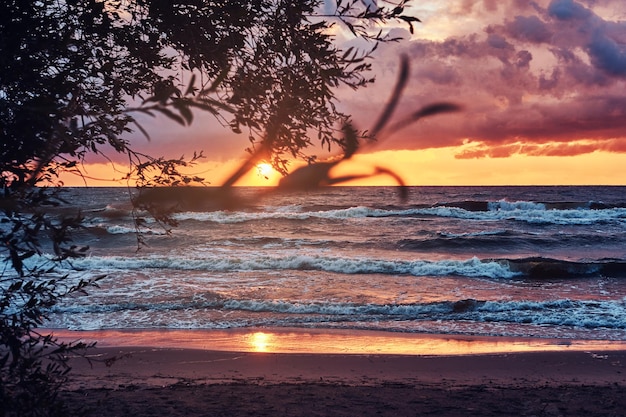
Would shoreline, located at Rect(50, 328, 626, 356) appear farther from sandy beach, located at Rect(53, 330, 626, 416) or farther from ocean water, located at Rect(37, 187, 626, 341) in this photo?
ocean water, located at Rect(37, 187, 626, 341)

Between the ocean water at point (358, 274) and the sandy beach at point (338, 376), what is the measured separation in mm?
1539

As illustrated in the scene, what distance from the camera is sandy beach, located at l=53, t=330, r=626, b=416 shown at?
8812mm

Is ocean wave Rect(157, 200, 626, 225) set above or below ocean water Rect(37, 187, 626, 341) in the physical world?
above

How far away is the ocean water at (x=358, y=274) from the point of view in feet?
51.6

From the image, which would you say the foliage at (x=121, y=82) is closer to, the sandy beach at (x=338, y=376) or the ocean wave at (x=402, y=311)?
the sandy beach at (x=338, y=376)

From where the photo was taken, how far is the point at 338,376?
10727mm

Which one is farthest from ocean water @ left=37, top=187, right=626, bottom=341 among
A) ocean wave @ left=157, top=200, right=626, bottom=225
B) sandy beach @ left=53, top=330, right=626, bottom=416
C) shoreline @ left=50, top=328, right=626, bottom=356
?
sandy beach @ left=53, top=330, right=626, bottom=416

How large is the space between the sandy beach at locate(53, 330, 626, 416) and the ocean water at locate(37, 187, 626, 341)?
154 centimetres

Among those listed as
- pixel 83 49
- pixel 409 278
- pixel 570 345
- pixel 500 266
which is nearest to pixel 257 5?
pixel 83 49

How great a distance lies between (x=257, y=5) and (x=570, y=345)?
36.4 feet

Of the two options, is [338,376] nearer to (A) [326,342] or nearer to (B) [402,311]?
(A) [326,342]

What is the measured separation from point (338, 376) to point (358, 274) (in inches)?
541

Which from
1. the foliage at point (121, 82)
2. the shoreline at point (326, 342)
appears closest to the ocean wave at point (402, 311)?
the shoreline at point (326, 342)

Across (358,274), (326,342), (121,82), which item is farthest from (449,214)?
(121,82)
